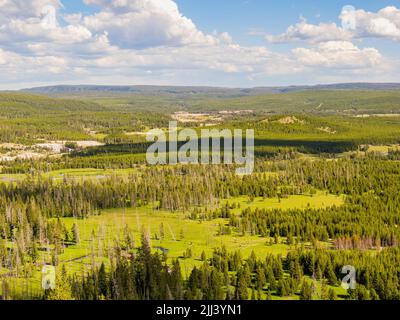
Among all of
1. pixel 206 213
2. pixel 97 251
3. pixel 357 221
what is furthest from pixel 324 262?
pixel 206 213

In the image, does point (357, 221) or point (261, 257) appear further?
point (357, 221)

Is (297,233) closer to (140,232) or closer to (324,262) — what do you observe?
(324,262)

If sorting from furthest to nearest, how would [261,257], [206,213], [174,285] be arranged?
[206,213] → [261,257] → [174,285]

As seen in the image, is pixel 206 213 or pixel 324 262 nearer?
pixel 324 262

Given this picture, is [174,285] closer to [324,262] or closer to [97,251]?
[324,262]
